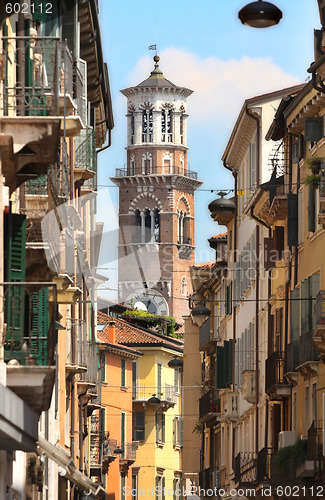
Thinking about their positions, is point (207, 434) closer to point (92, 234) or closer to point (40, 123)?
point (92, 234)

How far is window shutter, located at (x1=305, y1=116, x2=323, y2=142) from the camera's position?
3019 centimetres

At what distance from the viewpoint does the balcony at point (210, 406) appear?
172ft

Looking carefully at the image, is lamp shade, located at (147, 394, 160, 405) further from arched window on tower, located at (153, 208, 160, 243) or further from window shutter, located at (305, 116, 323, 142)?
arched window on tower, located at (153, 208, 160, 243)

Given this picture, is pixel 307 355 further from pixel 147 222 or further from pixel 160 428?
pixel 147 222

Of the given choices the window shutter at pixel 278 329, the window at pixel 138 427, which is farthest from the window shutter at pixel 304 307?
the window at pixel 138 427

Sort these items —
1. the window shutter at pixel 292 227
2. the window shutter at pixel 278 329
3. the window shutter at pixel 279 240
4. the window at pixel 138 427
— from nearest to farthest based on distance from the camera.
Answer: the window shutter at pixel 292 227 → the window shutter at pixel 278 329 → the window shutter at pixel 279 240 → the window at pixel 138 427

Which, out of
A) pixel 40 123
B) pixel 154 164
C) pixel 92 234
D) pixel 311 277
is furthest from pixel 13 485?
pixel 154 164

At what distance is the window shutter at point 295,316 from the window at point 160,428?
162 feet

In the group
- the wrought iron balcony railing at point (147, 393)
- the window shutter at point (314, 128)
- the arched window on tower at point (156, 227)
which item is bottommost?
the wrought iron balcony railing at point (147, 393)

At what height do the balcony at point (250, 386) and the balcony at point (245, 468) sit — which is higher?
the balcony at point (250, 386)

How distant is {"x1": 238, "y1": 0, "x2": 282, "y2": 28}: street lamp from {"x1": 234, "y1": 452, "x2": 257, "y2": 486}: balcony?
860 inches

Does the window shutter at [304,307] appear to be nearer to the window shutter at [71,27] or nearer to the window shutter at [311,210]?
the window shutter at [311,210]

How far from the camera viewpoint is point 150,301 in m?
165

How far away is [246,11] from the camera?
55.8ft
